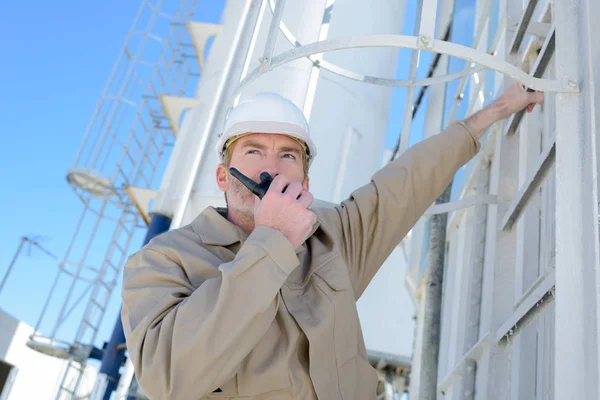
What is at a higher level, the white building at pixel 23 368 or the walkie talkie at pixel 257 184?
the white building at pixel 23 368

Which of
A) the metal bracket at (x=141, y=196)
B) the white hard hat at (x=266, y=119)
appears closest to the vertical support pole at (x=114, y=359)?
the metal bracket at (x=141, y=196)

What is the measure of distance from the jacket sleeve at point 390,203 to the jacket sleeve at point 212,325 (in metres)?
0.83

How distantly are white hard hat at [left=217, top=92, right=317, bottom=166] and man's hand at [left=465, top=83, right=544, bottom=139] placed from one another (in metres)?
0.75

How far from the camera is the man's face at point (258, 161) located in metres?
2.38

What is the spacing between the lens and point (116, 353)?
32.1 feet

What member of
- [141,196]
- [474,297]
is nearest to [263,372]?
[474,297]

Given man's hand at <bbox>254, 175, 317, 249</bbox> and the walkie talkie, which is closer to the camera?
man's hand at <bbox>254, 175, 317, 249</bbox>

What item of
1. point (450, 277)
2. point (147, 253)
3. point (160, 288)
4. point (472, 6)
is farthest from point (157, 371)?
point (472, 6)

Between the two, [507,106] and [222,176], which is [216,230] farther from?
[507,106]

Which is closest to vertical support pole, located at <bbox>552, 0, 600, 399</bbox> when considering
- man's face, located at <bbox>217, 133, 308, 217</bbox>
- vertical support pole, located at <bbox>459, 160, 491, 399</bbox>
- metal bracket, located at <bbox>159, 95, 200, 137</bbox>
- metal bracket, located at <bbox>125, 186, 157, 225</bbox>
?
Answer: man's face, located at <bbox>217, 133, 308, 217</bbox>

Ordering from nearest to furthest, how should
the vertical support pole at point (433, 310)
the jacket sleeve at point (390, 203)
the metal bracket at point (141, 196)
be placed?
the jacket sleeve at point (390, 203) < the vertical support pole at point (433, 310) < the metal bracket at point (141, 196)

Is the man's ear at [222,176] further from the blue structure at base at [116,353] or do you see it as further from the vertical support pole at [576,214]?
the blue structure at base at [116,353]

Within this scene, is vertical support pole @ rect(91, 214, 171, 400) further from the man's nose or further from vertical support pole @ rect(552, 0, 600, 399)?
vertical support pole @ rect(552, 0, 600, 399)

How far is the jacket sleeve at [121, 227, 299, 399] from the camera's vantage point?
170 cm
